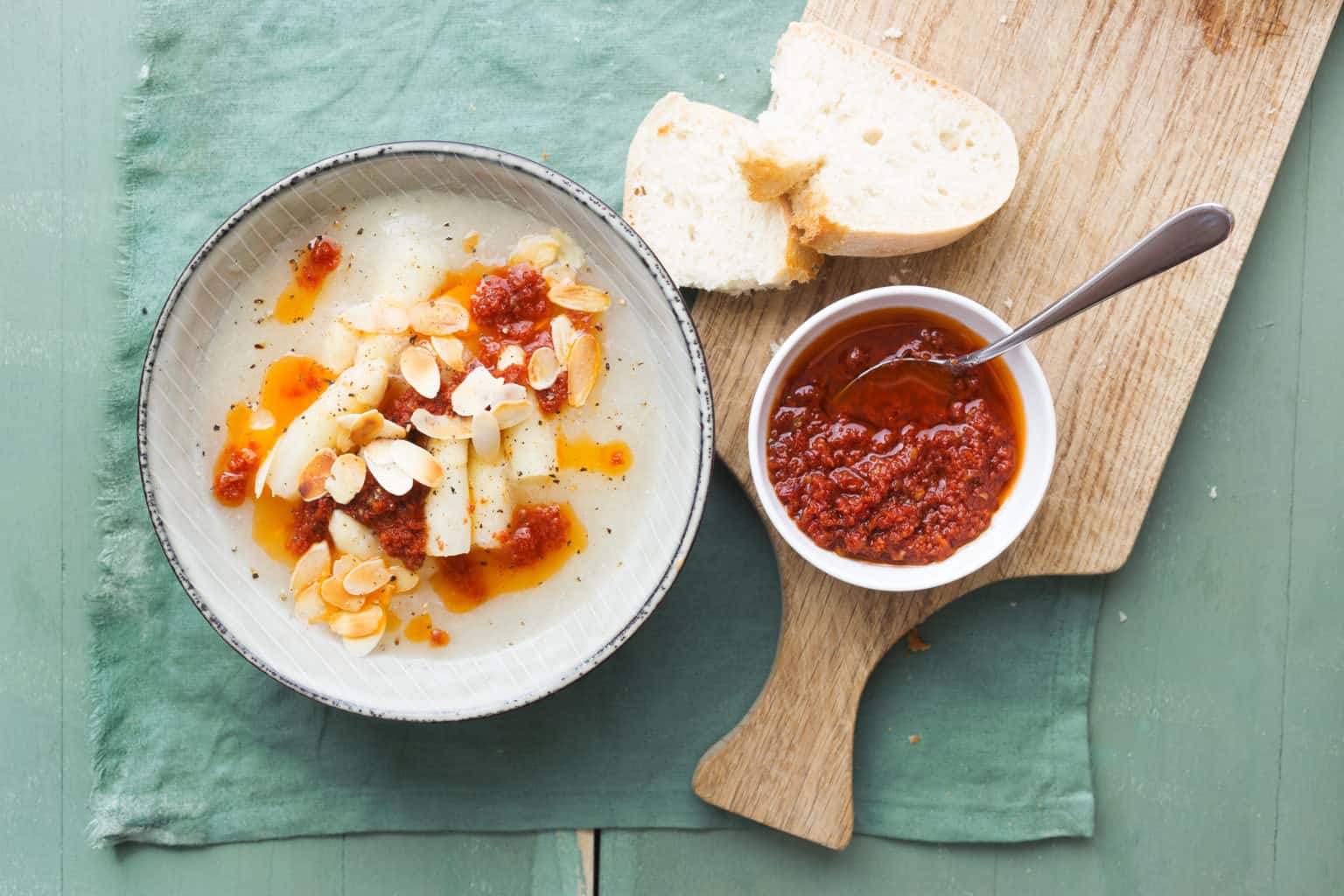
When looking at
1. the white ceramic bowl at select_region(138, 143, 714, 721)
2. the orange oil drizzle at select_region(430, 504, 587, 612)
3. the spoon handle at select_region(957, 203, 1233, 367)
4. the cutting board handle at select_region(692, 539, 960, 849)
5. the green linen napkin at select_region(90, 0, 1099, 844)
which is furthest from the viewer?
the green linen napkin at select_region(90, 0, 1099, 844)

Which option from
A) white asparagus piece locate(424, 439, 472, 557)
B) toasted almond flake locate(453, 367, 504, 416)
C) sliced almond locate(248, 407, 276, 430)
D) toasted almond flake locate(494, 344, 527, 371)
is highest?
toasted almond flake locate(494, 344, 527, 371)

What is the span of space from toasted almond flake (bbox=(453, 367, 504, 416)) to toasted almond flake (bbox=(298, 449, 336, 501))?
26 centimetres

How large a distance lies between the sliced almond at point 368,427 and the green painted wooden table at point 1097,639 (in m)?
0.75

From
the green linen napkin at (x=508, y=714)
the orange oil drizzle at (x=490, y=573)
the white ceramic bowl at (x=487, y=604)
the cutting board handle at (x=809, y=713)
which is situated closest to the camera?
the white ceramic bowl at (x=487, y=604)

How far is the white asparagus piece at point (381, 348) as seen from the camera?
6.12ft

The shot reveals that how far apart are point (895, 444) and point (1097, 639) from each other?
0.77 meters

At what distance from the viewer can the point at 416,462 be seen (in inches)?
72.3

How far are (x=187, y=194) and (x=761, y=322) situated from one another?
130 centimetres

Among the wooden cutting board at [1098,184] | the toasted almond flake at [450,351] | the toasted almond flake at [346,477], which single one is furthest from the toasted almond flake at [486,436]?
the wooden cutting board at [1098,184]

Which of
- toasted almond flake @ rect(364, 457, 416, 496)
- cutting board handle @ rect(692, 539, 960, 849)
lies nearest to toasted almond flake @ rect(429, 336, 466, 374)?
toasted almond flake @ rect(364, 457, 416, 496)

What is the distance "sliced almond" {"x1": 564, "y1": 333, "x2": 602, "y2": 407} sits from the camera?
6.12ft

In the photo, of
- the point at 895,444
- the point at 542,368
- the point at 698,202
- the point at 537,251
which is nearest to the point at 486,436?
the point at 542,368

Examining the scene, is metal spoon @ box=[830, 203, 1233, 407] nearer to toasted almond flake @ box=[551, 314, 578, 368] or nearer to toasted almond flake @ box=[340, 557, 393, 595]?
toasted almond flake @ box=[551, 314, 578, 368]

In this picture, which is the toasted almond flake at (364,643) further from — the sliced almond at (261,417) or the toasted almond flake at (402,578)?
the sliced almond at (261,417)
